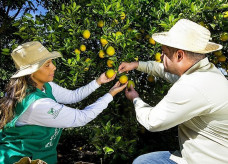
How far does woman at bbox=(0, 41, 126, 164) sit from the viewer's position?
2043mm

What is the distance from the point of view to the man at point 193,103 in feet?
5.67

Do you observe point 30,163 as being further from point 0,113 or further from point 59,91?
point 59,91

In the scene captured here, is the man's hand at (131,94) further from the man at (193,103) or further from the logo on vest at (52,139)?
the logo on vest at (52,139)

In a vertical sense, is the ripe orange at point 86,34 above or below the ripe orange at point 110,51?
above

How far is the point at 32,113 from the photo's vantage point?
2.03m

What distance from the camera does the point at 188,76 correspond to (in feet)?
5.91

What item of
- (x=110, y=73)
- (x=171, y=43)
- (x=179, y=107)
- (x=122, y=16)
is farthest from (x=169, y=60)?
(x=122, y=16)

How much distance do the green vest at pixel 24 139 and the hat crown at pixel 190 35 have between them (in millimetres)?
1076

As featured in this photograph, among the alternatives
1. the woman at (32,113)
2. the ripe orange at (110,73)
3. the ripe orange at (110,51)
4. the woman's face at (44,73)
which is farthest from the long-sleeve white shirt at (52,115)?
the ripe orange at (110,51)

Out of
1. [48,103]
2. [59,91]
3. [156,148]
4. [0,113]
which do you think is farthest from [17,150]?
[156,148]

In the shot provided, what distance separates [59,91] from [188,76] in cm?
130

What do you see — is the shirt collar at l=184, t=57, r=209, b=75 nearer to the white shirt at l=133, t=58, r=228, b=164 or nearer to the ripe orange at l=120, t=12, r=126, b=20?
the white shirt at l=133, t=58, r=228, b=164

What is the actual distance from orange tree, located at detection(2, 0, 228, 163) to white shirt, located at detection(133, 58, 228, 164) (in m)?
0.67

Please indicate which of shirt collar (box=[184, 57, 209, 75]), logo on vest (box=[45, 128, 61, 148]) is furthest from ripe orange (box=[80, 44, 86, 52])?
shirt collar (box=[184, 57, 209, 75])
